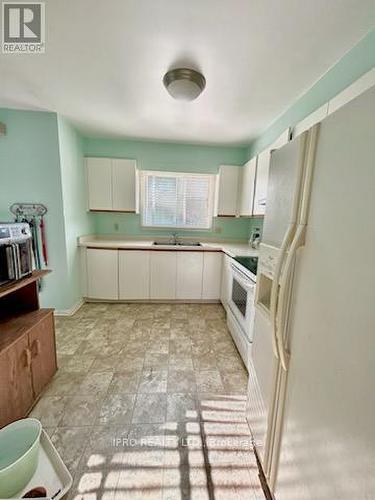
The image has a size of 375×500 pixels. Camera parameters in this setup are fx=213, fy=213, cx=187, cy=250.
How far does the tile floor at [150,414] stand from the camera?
3.67 feet

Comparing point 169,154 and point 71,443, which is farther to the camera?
point 169,154

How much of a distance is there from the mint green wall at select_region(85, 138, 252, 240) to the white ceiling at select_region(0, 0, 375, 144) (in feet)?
2.95

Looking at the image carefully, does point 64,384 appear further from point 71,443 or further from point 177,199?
point 177,199

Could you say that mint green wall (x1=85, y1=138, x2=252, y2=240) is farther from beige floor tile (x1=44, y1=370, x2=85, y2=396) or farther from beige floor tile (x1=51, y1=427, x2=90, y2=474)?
beige floor tile (x1=51, y1=427, x2=90, y2=474)

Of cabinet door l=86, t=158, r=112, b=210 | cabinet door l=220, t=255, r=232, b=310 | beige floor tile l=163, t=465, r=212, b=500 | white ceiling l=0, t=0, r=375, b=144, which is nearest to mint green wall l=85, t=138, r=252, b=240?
cabinet door l=86, t=158, r=112, b=210

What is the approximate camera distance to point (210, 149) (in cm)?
347

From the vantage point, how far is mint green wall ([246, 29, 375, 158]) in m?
1.25

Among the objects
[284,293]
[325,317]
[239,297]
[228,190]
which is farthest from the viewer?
[228,190]

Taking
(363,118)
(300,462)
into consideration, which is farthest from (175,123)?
(300,462)

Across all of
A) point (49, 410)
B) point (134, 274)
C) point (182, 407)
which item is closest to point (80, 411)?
point (49, 410)

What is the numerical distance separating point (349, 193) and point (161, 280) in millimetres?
2803

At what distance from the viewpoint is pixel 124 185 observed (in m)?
3.24

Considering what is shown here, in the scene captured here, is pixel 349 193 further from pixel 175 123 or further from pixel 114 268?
pixel 114 268

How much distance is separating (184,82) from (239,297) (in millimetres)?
1954
